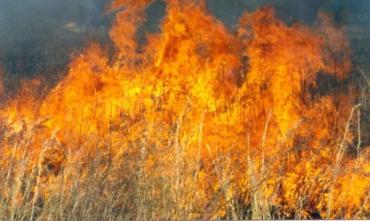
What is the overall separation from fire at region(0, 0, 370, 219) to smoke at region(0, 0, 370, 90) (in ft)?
0.21

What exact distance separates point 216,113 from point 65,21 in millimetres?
1127

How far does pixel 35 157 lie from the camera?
13.1 feet

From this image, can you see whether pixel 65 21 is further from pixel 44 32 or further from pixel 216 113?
pixel 216 113

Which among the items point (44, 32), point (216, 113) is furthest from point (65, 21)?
point (216, 113)

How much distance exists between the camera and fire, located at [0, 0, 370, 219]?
4.02 metres

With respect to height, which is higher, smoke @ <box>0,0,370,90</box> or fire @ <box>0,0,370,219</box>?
smoke @ <box>0,0,370,90</box>

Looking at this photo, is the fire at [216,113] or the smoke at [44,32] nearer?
the fire at [216,113]

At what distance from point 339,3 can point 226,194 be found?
1431mm

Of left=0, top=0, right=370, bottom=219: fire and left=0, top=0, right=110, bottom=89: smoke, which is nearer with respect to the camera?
left=0, top=0, right=370, bottom=219: fire

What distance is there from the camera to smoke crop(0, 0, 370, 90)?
4148mm

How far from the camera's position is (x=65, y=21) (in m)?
4.18

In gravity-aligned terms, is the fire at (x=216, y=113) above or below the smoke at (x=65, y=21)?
below

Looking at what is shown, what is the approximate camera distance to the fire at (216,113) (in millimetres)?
4016

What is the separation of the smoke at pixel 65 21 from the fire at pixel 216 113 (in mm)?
65
